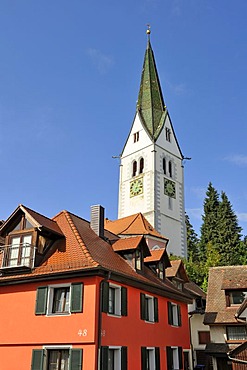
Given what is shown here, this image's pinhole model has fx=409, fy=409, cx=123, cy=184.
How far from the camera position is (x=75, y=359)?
49.2 feet

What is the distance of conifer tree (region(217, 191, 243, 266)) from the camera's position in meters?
50.7

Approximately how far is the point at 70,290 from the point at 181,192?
1667 inches

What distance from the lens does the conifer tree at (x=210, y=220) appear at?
183ft

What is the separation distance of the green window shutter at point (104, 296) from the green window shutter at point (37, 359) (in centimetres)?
289

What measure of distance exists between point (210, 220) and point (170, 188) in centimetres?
801

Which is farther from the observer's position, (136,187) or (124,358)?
(136,187)

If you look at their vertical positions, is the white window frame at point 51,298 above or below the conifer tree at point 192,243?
below

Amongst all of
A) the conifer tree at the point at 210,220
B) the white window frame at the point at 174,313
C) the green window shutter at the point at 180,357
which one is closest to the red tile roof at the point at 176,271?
the white window frame at the point at 174,313

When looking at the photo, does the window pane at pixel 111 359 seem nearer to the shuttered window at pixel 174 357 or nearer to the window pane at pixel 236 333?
the shuttered window at pixel 174 357

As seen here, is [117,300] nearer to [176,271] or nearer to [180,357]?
[180,357]

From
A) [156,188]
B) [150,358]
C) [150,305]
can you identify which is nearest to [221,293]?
[150,305]

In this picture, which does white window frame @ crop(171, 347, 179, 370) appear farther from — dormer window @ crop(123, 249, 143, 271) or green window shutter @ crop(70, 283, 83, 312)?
green window shutter @ crop(70, 283, 83, 312)

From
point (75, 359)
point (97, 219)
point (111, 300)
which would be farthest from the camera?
point (97, 219)

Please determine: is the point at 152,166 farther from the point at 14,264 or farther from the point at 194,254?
the point at 14,264
